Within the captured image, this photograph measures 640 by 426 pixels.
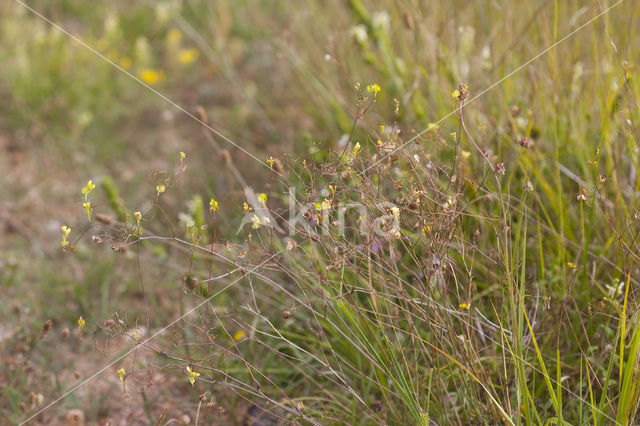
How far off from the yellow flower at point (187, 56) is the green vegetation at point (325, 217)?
11 mm

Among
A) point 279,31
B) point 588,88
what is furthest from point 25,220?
point 588,88

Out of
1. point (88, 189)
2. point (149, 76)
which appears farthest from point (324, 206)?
point (149, 76)

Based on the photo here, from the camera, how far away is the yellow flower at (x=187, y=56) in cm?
339

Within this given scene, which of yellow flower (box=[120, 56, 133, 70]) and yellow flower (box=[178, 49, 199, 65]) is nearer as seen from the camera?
yellow flower (box=[120, 56, 133, 70])

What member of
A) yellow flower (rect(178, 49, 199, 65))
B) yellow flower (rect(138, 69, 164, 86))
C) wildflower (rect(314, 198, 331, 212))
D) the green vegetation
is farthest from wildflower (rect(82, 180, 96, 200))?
yellow flower (rect(178, 49, 199, 65))

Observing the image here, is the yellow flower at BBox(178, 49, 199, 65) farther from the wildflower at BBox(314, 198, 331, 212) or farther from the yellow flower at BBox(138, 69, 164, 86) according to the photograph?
the wildflower at BBox(314, 198, 331, 212)

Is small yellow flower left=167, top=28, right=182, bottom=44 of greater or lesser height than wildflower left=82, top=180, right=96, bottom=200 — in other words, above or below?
below

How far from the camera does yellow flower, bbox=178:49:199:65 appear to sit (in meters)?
3.39

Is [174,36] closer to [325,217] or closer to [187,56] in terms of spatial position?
[187,56]

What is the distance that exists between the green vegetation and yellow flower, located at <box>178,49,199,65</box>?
0.01 meters

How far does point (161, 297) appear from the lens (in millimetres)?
2182

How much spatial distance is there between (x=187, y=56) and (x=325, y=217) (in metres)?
2.43

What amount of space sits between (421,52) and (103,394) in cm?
169

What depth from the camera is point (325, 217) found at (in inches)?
48.4
